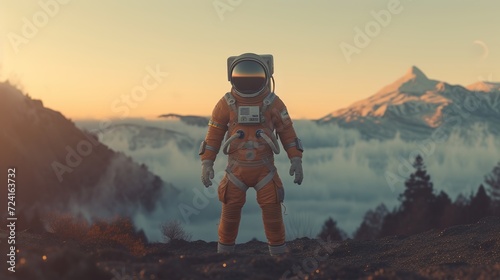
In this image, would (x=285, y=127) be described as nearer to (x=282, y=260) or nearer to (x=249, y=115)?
(x=249, y=115)

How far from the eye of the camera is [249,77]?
1198 cm

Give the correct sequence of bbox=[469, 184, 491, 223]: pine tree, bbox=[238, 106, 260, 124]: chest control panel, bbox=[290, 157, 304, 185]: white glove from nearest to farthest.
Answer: bbox=[238, 106, 260, 124]: chest control panel, bbox=[290, 157, 304, 185]: white glove, bbox=[469, 184, 491, 223]: pine tree

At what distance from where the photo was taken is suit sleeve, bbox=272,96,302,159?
12.0 m

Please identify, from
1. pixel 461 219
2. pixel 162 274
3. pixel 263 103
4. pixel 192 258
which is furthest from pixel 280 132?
pixel 461 219

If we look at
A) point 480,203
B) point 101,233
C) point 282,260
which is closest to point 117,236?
point 101,233

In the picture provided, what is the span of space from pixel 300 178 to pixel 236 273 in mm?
3707

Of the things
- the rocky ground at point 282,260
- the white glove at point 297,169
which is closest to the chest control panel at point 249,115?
the white glove at point 297,169

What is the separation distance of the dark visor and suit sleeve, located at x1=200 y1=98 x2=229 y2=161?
42 cm

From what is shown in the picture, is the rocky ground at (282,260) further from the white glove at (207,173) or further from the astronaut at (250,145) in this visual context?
the white glove at (207,173)

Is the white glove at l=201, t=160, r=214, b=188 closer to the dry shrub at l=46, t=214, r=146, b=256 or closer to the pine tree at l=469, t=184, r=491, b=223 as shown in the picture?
the dry shrub at l=46, t=214, r=146, b=256

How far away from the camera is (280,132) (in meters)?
12.1

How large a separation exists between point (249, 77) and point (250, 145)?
117cm

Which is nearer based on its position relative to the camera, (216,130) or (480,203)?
(216,130)

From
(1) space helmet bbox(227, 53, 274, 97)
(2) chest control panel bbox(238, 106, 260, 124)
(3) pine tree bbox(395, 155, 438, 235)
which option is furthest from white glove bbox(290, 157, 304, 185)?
(3) pine tree bbox(395, 155, 438, 235)
